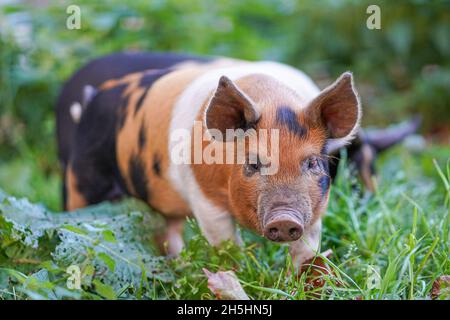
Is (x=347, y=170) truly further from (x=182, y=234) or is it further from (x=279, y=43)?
(x=279, y=43)

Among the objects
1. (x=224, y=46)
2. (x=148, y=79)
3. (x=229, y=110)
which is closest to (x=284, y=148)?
(x=229, y=110)

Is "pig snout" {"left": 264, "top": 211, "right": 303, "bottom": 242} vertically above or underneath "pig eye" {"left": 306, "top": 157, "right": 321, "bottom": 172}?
underneath

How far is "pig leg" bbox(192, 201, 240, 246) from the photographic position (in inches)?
117

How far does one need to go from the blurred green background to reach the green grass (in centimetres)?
202

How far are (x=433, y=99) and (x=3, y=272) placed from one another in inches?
174

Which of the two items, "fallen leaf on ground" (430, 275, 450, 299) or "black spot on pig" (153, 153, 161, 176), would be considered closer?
"fallen leaf on ground" (430, 275, 450, 299)

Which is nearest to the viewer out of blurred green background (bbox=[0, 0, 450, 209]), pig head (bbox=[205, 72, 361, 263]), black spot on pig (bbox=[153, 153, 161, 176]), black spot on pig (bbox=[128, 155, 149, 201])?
pig head (bbox=[205, 72, 361, 263])

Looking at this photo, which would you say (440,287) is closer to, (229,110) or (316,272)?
(316,272)

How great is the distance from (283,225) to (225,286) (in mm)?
370

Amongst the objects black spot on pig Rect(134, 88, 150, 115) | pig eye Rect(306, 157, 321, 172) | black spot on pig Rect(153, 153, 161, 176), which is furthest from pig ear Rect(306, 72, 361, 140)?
black spot on pig Rect(134, 88, 150, 115)

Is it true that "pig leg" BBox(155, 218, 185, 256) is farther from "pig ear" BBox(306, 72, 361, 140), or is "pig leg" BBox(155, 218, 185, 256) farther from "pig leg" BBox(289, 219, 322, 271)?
"pig ear" BBox(306, 72, 361, 140)

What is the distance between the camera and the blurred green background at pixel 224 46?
18.2 ft

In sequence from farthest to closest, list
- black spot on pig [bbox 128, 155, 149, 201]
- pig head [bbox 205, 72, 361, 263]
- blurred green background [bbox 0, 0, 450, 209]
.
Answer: blurred green background [bbox 0, 0, 450, 209]
black spot on pig [bbox 128, 155, 149, 201]
pig head [bbox 205, 72, 361, 263]

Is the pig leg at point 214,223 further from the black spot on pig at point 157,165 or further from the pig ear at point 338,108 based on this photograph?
the pig ear at point 338,108
